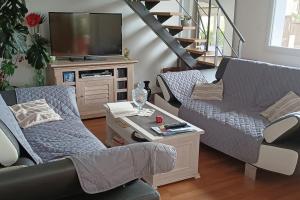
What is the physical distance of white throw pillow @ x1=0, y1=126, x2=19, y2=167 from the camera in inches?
59.2

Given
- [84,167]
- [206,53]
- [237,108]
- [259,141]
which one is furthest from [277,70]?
[84,167]

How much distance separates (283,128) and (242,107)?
3.17 ft

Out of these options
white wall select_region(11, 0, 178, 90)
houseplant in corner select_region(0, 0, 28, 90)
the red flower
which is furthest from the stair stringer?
houseplant in corner select_region(0, 0, 28, 90)

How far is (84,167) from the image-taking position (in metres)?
1.33

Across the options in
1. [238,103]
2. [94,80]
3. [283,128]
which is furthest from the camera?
[94,80]

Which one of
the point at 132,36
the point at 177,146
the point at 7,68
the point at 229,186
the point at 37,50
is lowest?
the point at 229,186

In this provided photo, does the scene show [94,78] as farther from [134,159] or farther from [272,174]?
[134,159]

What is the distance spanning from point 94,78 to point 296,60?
2.71 meters

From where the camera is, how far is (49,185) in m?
1.28

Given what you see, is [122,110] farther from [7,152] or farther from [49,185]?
[49,185]

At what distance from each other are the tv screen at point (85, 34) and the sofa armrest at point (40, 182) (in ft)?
9.97

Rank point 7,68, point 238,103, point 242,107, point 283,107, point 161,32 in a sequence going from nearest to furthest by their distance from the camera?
point 283,107
point 242,107
point 238,103
point 7,68
point 161,32

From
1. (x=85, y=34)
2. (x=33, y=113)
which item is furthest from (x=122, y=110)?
(x=85, y=34)

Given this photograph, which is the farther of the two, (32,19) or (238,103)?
(32,19)
